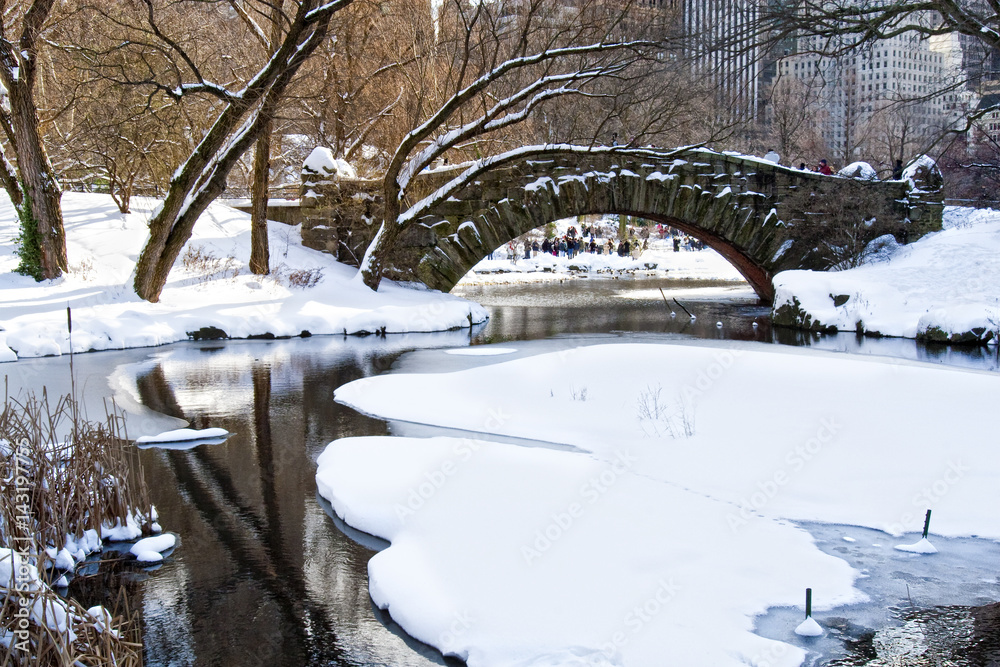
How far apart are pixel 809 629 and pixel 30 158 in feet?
55.3

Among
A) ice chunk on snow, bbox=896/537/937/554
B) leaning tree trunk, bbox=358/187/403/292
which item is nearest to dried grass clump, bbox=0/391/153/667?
ice chunk on snow, bbox=896/537/937/554

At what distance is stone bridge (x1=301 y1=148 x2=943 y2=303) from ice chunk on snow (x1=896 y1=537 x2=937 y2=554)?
593 inches

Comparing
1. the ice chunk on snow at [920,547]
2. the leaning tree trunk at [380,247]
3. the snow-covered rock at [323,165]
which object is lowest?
the ice chunk on snow at [920,547]

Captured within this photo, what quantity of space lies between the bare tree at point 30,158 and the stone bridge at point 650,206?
6.22 m

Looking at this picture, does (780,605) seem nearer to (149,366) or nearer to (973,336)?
(149,366)

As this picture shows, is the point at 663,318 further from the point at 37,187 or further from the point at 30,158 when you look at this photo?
the point at 30,158

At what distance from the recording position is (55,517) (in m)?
5.79

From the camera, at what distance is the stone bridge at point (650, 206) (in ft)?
69.7

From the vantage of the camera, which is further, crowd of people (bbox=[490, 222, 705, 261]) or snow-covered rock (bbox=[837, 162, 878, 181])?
crowd of people (bbox=[490, 222, 705, 261])
